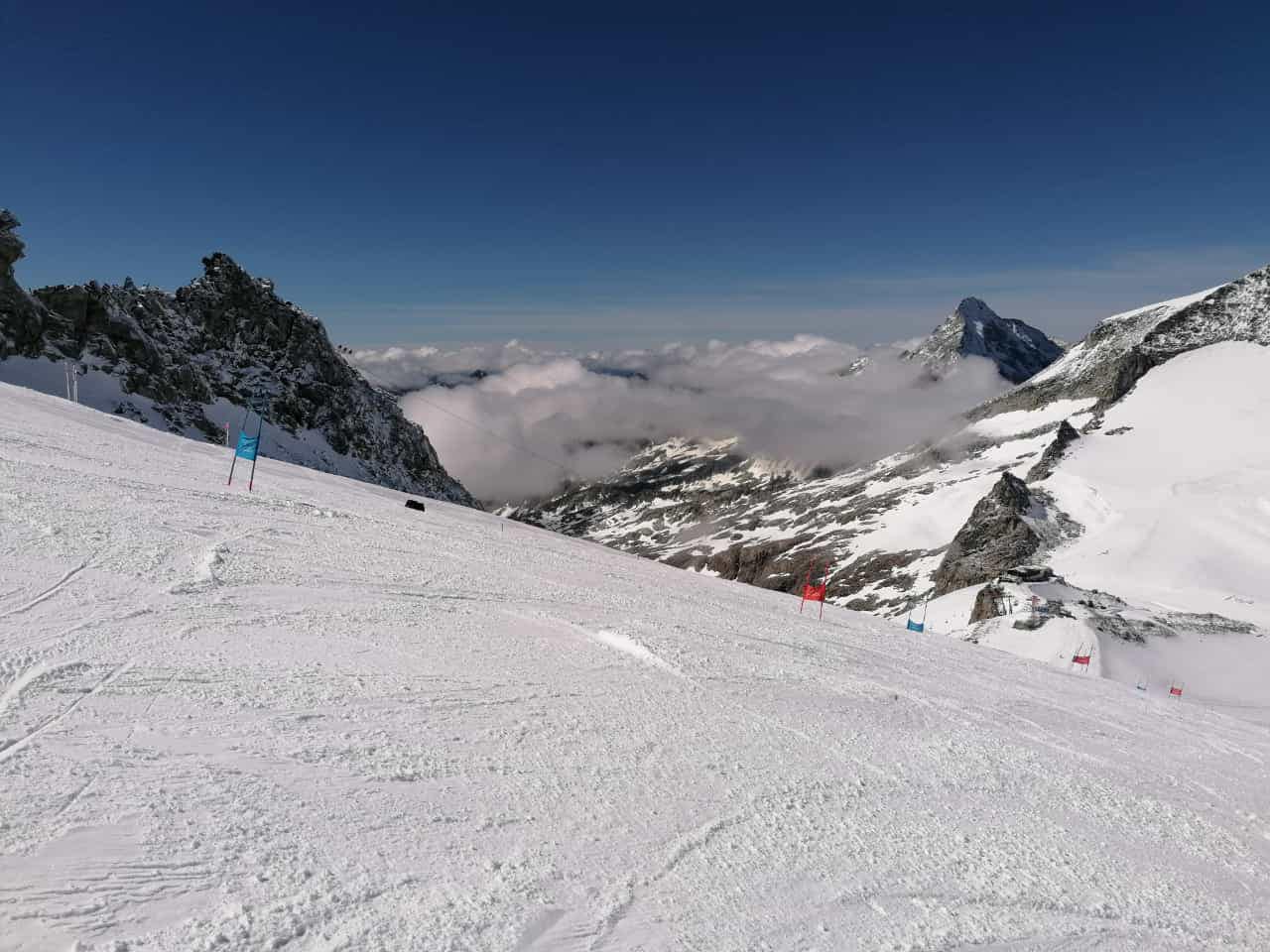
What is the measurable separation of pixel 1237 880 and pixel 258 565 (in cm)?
1453

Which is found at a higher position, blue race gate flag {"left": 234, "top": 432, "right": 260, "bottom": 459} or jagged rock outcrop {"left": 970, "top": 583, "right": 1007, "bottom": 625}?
blue race gate flag {"left": 234, "top": 432, "right": 260, "bottom": 459}

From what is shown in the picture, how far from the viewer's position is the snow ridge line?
5.64 m

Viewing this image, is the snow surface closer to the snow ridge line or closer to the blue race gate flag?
the blue race gate flag

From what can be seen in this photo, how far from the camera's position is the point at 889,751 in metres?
9.33

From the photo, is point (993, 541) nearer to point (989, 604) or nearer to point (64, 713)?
point (989, 604)

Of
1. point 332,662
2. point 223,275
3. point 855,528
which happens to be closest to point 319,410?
point 223,275

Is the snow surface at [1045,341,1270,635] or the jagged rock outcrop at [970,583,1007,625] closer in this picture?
the jagged rock outcrop at [970,583,1007,625]

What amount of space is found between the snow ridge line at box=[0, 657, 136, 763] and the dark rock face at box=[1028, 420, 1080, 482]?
118311 millimetres

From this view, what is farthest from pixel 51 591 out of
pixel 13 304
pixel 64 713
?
pixel 13 304

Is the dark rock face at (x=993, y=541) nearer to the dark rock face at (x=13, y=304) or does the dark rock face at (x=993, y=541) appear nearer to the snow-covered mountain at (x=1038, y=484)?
the snow-covered mountain at (x=1038, y=484)

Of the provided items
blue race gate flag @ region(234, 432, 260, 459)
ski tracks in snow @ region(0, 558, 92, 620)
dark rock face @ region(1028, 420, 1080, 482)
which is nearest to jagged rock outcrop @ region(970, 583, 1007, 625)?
blue race gate flag @ region(234, 432, 260, 459)

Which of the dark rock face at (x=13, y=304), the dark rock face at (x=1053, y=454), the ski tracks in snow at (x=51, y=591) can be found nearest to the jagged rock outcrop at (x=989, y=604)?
the ski tracks in snow at (x=51, y=591)

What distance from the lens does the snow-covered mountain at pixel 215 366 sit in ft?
250

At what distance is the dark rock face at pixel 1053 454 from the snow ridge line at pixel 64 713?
118 m
